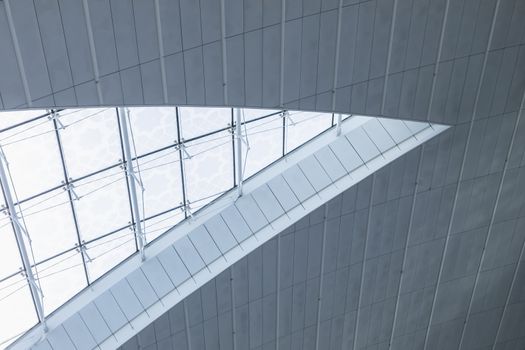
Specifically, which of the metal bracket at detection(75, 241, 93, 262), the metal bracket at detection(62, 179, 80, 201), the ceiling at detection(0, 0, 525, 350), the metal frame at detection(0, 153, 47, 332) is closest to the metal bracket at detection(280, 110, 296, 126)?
the ceiling at detection(0, 0, 525, 350)

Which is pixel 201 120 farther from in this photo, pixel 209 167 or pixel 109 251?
pixel 109 251

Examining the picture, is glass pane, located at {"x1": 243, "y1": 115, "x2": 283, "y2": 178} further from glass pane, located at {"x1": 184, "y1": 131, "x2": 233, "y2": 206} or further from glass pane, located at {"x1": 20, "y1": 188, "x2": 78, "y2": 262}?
glass pane, located at {"x1": 20, "y1": 188, "x2": 78, "y2": 262}

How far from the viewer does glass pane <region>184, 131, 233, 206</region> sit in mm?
19172

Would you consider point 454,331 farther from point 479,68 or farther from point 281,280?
point 479,68

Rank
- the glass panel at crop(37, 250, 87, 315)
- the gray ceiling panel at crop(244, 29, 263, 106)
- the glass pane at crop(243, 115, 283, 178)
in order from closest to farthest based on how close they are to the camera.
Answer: the gray ceiling panel at crop(244, 29, 263, 106), the glass panel at crop(37, 250, 87, 315), the glass pane at crop(243, 115, 283, 178)

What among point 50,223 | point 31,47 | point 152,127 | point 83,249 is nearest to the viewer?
point 31,47

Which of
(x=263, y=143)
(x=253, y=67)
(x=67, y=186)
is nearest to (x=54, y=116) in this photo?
(x=67, y=186)

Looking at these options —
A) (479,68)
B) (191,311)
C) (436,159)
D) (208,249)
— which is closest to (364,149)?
(436,159)

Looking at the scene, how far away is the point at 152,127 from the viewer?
18000 mm

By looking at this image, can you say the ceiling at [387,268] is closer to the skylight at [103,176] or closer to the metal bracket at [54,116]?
the skylight at [103,176]

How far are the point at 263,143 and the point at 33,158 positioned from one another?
6.00m

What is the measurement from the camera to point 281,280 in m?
21.3

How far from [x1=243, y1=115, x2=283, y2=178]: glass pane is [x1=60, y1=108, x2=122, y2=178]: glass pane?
11.6 feet

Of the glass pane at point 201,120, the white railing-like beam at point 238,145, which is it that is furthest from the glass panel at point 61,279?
the white railing-like beam at point 238,145
